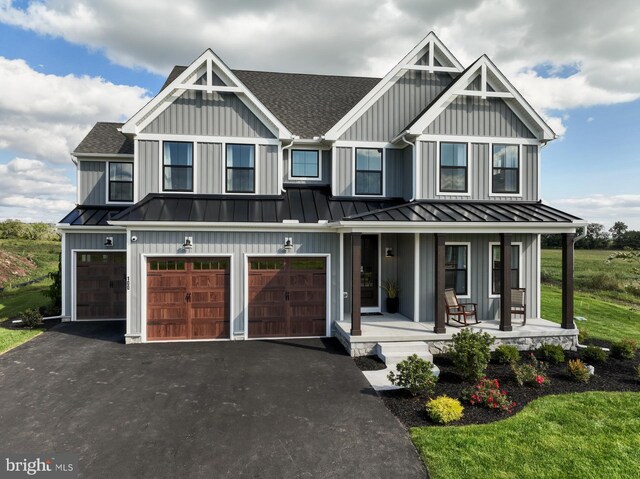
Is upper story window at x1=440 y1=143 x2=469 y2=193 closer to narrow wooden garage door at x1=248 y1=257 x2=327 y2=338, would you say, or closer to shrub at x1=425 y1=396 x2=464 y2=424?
narrow wooden garage door at x1=248 y1=257 x2=327 y2=338

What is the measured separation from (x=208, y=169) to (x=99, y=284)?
226 inches

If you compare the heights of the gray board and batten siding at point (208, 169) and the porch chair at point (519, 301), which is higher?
the gray board and batten siding at point (208, 169)

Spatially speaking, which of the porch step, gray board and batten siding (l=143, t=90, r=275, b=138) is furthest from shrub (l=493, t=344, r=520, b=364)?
gray board and batten siding (l=143, t=90, r=275, b=138)

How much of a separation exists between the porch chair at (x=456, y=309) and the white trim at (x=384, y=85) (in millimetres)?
6156

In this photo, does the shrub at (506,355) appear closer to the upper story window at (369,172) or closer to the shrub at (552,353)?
the shrub at (552,353)

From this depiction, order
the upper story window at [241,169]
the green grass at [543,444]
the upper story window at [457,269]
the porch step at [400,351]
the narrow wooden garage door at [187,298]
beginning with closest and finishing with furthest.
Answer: the green grass at [543,444], the porch step at [400,351], the narrow wooden garage door at [187,298], the upper story window at [457,269], the upper story window at [241,169]

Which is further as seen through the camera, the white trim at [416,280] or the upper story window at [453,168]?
the upper story window at [453,168]

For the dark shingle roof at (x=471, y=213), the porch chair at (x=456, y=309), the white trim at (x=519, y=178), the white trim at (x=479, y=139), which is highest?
the white trim at (x=479, y=139)

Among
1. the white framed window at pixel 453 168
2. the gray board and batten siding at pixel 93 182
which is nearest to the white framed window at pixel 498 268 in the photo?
the white framed window at pixel 453 168

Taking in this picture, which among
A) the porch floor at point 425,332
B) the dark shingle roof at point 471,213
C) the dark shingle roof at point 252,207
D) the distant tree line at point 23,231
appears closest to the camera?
the porch floor at point 425,332

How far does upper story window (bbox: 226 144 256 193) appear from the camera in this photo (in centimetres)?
1140

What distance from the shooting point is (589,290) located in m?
19.9

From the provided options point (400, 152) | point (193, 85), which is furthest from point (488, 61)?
point (193, 85)

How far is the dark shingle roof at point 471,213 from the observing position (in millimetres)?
9500
